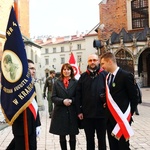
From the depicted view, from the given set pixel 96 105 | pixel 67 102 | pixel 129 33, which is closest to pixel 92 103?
pixel 96 105

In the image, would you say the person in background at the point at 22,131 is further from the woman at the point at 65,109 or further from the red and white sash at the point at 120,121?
the red and white sash at the point at 120,121

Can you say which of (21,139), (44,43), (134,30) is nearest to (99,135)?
(21,139)

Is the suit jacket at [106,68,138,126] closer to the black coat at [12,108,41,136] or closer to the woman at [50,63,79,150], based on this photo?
the woman at [50,63,79,150]

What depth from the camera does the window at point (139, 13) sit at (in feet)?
97.2

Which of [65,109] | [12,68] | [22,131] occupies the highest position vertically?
[12,68]

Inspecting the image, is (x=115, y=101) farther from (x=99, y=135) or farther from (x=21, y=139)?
(x=21, y=139)

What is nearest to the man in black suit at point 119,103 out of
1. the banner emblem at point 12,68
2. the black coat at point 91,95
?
the black coat at point 91,95

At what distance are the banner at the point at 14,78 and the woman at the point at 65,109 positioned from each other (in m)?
1.14

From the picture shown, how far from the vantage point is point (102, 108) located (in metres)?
4.52

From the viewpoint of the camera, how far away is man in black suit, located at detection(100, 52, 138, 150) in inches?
154

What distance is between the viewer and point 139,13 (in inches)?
1181

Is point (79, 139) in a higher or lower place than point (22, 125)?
lower

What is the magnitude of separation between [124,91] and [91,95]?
728mm

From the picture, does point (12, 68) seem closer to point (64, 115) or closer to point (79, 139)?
point (64, 115)
